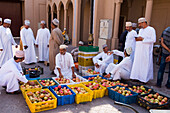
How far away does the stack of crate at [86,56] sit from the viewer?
5.43m

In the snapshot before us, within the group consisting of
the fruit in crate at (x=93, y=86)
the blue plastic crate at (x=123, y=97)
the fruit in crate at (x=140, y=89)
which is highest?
the fruit in crate at (x=93, y=86)

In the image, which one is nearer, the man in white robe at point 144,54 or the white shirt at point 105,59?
the man in white robe at point 144,54

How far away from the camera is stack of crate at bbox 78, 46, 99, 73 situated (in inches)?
214

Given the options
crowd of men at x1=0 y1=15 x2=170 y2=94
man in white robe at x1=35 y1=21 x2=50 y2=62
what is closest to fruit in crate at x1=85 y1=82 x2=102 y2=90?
crowd of men at x1=0 y1=15 x2=170 y2=94

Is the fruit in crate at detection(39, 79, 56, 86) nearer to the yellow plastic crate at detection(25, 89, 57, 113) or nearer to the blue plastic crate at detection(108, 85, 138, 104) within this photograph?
the yellow plastic crate at detection(25, 89, 57, 113)

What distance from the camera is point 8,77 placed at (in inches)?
138

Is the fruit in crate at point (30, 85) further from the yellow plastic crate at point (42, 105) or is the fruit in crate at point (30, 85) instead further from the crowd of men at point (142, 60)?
the crowd of men at point (142, 60)

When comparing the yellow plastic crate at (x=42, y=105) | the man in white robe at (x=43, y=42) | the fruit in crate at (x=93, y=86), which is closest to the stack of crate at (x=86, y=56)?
the fruit in crate at (x=93, y=86)

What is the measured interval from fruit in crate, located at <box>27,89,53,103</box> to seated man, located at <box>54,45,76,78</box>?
1.04 metres

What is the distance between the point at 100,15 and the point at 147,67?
4.72 metres

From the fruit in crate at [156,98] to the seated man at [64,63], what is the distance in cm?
197

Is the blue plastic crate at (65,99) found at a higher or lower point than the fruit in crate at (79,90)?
lower

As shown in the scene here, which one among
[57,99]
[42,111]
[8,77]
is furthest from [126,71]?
[8,77]

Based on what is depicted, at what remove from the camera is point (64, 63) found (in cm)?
458
